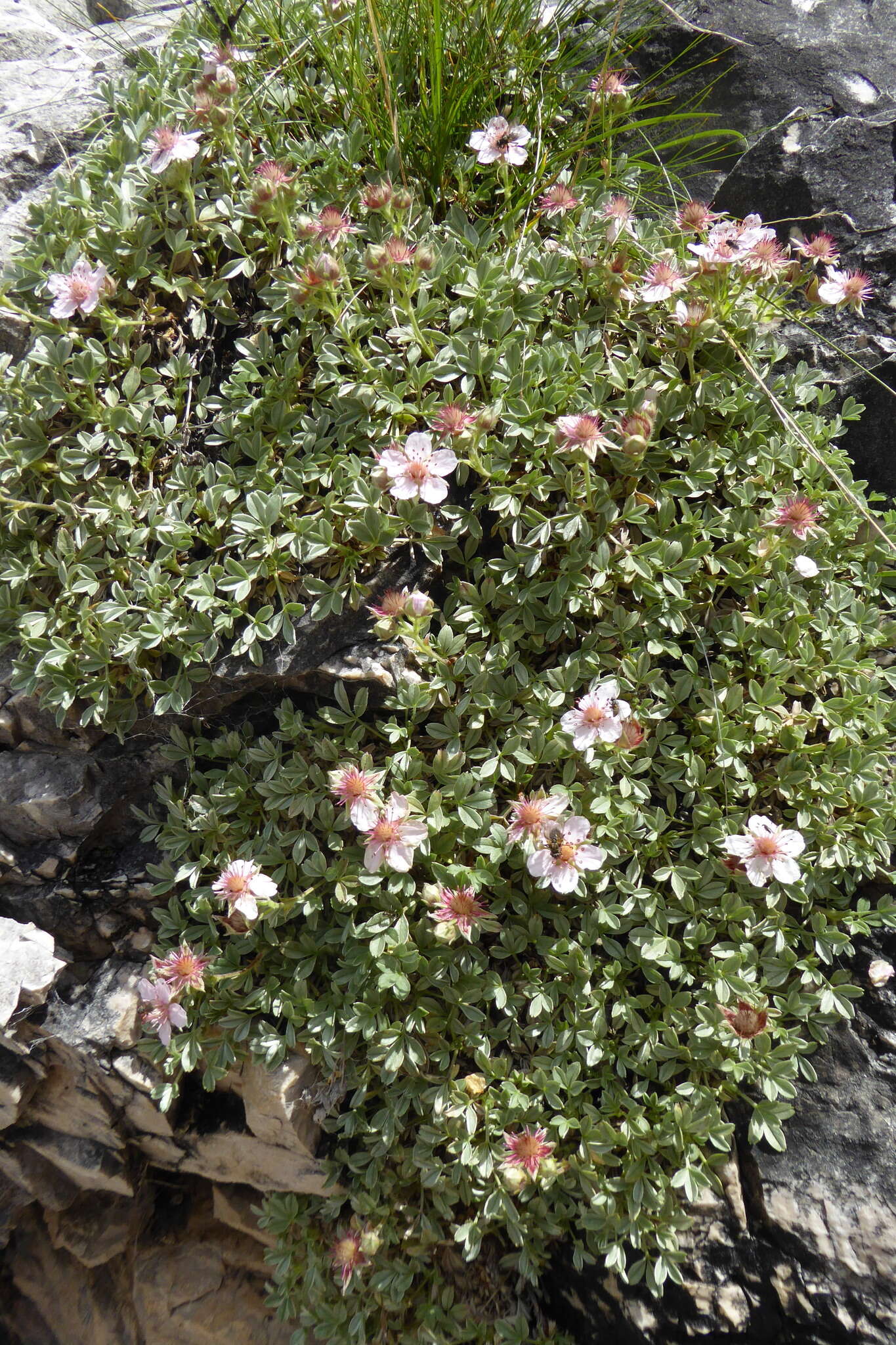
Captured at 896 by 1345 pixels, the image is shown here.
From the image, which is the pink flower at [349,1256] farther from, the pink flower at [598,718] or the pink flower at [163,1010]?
the pink flower at [598,718]

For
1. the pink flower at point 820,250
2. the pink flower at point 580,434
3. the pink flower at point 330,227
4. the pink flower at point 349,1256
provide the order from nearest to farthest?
1. the pink flower at point 580,434
2. the pink flower at point 349,1256
3. the pink flower at point 330,227
4. the pink flower at point 820,250

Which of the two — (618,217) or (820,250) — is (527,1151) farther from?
(820,250)

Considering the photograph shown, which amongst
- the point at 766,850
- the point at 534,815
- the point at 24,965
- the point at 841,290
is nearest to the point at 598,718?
the point at 534,815

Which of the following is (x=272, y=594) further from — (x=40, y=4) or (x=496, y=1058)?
(x=40, y=4)


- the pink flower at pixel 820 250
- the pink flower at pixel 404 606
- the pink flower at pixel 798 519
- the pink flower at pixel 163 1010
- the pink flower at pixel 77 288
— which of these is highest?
the pink flower at pixel 820 250

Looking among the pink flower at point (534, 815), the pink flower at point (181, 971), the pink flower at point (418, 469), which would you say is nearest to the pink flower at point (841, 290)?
the pink flower at point (418, 469)

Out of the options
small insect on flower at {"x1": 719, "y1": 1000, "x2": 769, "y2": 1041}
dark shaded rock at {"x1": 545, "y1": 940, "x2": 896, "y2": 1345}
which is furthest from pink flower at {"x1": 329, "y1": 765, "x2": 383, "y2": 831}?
dark shaded rock at {"x1": 545, "y1": 940, "x2": 896, "y2": 1345}

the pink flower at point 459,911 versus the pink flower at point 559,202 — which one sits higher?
the pink flower at point 559,202

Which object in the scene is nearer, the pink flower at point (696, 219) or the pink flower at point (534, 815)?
the pink flower at point (534, 815)
